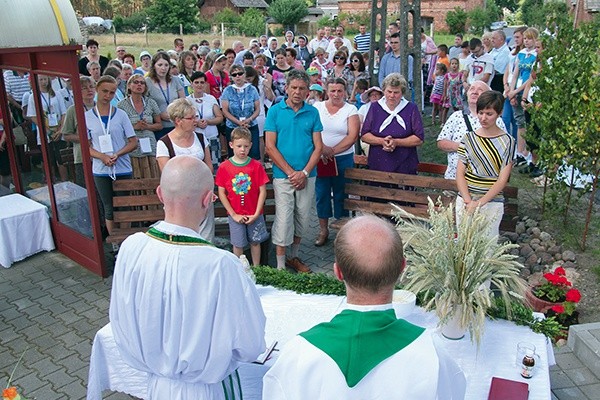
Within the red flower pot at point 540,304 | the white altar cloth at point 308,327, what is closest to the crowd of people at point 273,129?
the red flower pot at point 540,304

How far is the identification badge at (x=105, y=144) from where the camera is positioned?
20.3 feet

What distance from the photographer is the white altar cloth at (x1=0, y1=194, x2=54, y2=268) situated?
644 cm

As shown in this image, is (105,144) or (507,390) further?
(105,144)

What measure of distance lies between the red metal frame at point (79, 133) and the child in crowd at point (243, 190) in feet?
4.85

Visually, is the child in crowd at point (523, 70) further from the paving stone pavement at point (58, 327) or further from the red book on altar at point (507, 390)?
the red book on altar at point (507, 390)

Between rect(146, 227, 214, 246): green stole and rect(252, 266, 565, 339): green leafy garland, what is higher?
rect(146, 227, 214, 246): green stole

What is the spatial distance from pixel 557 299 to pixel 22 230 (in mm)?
5721

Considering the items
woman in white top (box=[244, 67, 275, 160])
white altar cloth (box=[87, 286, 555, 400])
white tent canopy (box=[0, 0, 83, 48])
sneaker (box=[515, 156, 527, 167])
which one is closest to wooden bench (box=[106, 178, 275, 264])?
white tent canopy (box=[0, 0, 83, 48])

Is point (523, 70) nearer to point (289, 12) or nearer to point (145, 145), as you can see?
point (145, 145)

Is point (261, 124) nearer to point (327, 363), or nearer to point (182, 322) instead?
point (182, 322)

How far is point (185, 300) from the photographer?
2.47 m

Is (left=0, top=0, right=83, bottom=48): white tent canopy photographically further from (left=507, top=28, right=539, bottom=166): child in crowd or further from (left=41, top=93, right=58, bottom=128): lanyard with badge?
(left=507, top=28, right=539, bottom=166): child in crowd

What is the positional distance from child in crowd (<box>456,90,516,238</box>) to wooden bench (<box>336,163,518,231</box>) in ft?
2.35

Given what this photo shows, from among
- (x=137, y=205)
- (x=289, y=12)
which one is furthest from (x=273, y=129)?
(x=289, y=12)
